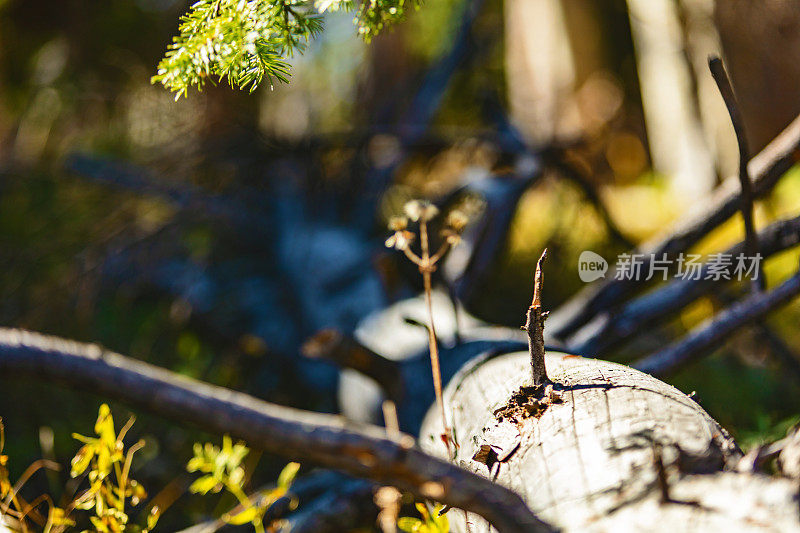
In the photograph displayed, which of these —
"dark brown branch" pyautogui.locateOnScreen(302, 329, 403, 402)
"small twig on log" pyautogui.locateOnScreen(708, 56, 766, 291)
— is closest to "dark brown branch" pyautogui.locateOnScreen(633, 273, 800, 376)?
"small twig on log" pyautogui.locateOnScreen(708, 56, 766, 291)

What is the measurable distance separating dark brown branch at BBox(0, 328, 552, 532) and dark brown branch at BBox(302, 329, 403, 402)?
600mm

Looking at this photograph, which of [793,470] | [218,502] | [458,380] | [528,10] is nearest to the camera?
[793,470]

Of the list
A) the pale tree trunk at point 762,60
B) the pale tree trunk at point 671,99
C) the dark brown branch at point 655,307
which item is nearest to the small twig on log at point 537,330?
the dark brown branch at point 655,307

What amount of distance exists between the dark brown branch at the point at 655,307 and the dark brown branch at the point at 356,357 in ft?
1.74

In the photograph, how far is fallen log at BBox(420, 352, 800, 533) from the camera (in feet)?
2.46

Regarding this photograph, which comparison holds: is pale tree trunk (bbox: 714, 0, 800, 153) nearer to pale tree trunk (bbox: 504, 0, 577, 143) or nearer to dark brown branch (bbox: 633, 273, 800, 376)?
pale tree trunk (bbox: 504, 0, 577, 143)

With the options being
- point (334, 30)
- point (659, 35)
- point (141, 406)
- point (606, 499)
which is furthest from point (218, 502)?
point (659, 35)

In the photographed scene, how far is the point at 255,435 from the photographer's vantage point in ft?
2.78

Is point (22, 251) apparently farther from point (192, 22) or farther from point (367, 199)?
point (192, 22)

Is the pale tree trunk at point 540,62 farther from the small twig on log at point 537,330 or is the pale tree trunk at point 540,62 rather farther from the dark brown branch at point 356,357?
the small twig on log at point 537,330

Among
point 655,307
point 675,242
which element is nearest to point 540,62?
point 675,242

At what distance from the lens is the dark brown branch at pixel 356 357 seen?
1.54 metres

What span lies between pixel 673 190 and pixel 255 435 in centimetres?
477

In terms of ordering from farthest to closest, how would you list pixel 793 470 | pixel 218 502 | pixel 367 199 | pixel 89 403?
1. pixel 367 199
2. pixel 89 403
3. pixel 218 502
4. pixel 793 470
